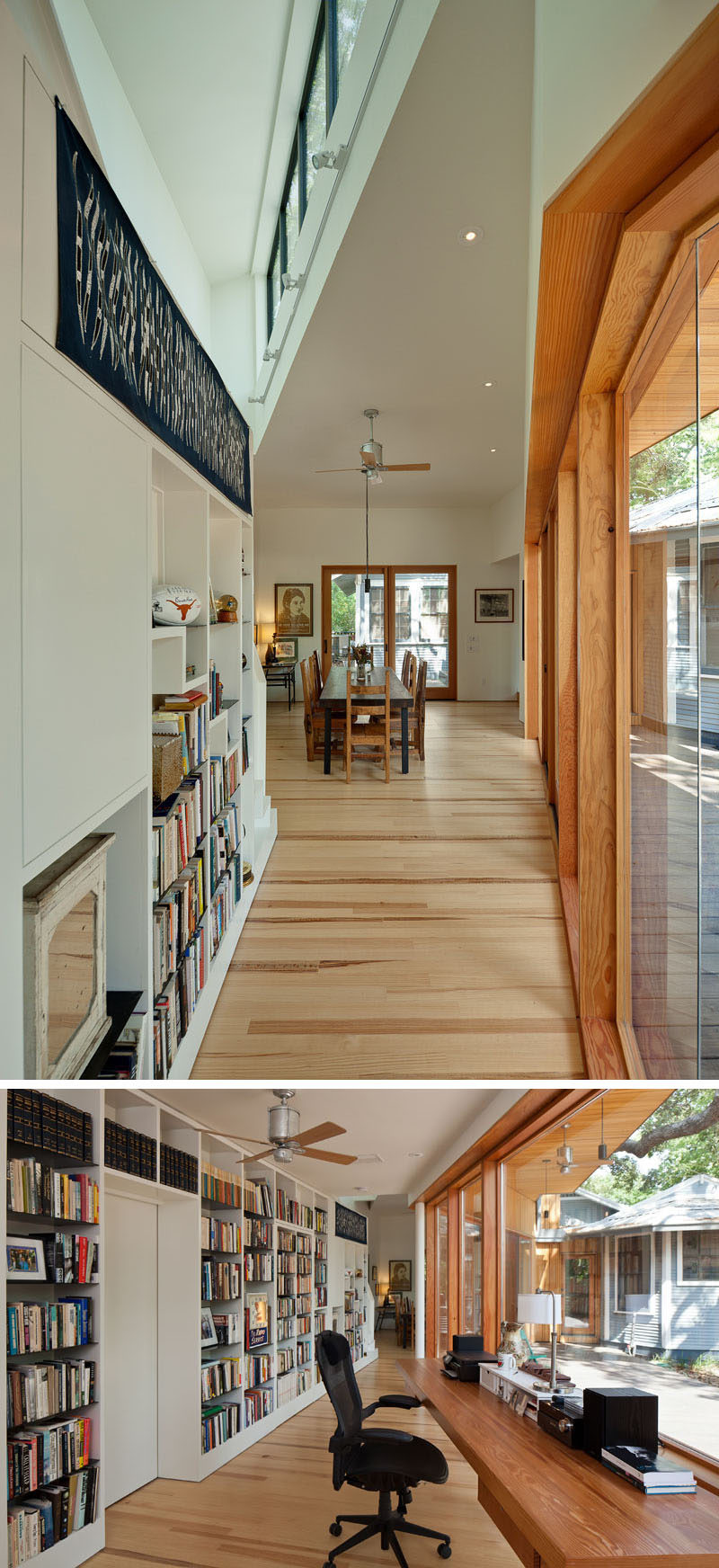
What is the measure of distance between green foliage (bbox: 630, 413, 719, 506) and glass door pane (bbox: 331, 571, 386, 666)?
1148cm

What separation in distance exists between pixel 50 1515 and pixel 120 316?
3.41m

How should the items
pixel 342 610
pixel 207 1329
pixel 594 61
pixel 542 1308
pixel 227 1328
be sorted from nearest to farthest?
pixel 594 61
pixel 542 1308
pixel 207 1329
pixel 227 1328
pixel 342 610

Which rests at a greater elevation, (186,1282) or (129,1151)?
(129,1151)

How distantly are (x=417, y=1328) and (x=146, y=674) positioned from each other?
26.7 ft

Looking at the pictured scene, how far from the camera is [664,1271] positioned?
3.06 metres

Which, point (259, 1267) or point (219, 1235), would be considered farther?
point (259, 1267)

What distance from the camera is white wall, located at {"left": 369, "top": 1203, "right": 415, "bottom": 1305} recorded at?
11070mm

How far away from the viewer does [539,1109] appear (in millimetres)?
4113

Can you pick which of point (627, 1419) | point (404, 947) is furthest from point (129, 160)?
point (627, 1419)

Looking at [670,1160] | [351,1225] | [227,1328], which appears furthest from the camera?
[351,1225]

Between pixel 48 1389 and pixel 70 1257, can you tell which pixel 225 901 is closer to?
pixel 70 1257

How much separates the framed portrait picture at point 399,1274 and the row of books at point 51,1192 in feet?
28.6

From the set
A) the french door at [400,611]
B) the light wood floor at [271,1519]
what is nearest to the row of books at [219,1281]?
the light wood floor at [271,1519]

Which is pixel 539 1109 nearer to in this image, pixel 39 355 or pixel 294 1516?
pixel 294 1516
